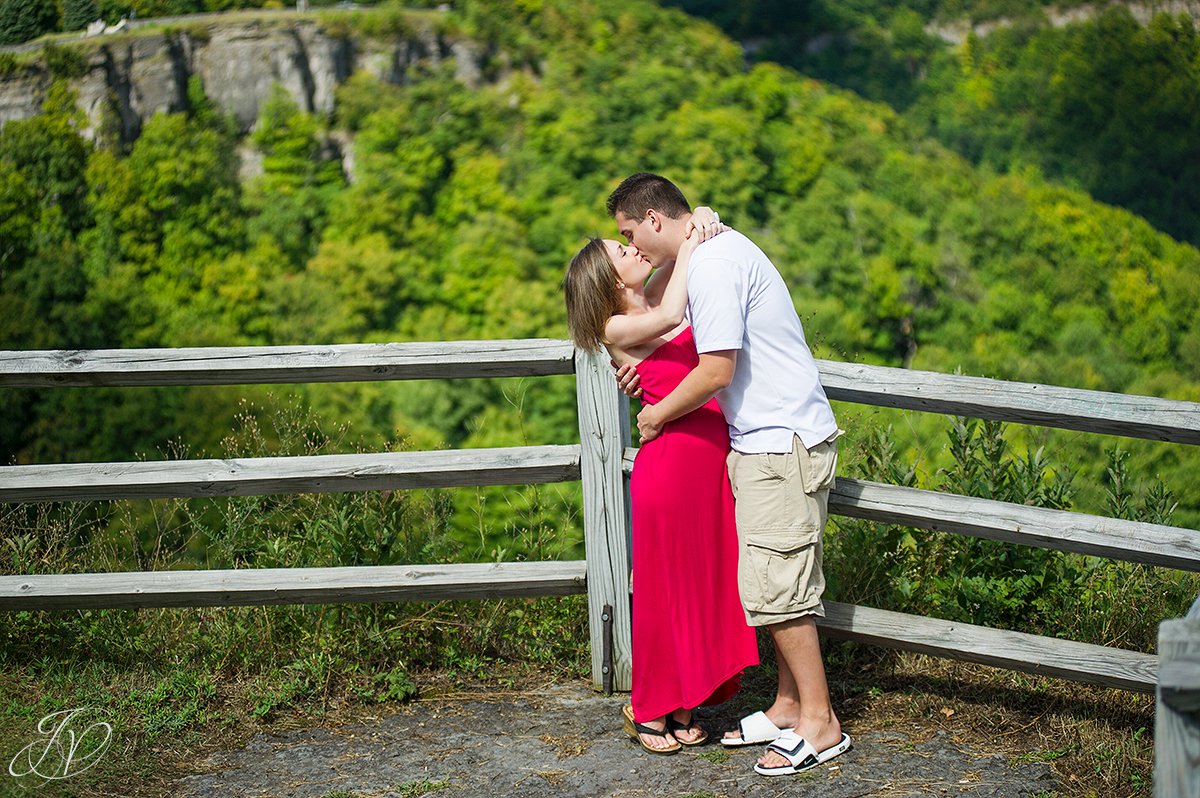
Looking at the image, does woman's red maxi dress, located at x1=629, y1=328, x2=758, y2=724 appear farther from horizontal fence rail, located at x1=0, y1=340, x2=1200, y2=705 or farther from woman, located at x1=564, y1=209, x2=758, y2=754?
horizontal fence rail, located at x1=0, y1=340, x2=1200, y2=705

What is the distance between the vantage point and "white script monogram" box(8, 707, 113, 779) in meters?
3.48

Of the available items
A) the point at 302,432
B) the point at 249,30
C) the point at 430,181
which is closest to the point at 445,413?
the point at 430,181

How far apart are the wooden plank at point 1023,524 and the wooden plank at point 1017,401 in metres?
0.27

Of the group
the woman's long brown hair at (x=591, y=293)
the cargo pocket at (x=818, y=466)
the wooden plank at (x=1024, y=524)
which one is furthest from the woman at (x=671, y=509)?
the wooden plank at (x=1024, y=524)

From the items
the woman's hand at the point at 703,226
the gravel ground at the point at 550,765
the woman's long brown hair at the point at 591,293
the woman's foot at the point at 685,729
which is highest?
the woman's hand at the point at 703,226

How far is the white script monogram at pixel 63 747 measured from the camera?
348 cm

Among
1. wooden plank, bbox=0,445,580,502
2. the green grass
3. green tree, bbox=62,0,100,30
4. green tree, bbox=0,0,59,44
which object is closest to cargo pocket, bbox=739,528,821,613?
wooden plank, bbox=0,445,580,502

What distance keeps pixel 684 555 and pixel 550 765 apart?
0.79 m

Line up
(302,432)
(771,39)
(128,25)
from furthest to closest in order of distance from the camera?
(771,39) < (128,25) < (302,432)

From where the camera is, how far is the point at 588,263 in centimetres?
346

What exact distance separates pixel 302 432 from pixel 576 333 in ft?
5.77

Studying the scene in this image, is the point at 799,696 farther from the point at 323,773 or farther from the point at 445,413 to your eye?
the point at 445,413

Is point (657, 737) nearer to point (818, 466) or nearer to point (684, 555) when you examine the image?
point (684, 555)

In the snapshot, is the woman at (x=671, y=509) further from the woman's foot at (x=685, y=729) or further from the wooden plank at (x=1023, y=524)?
the wooden plank at (x=1023, y=524)
